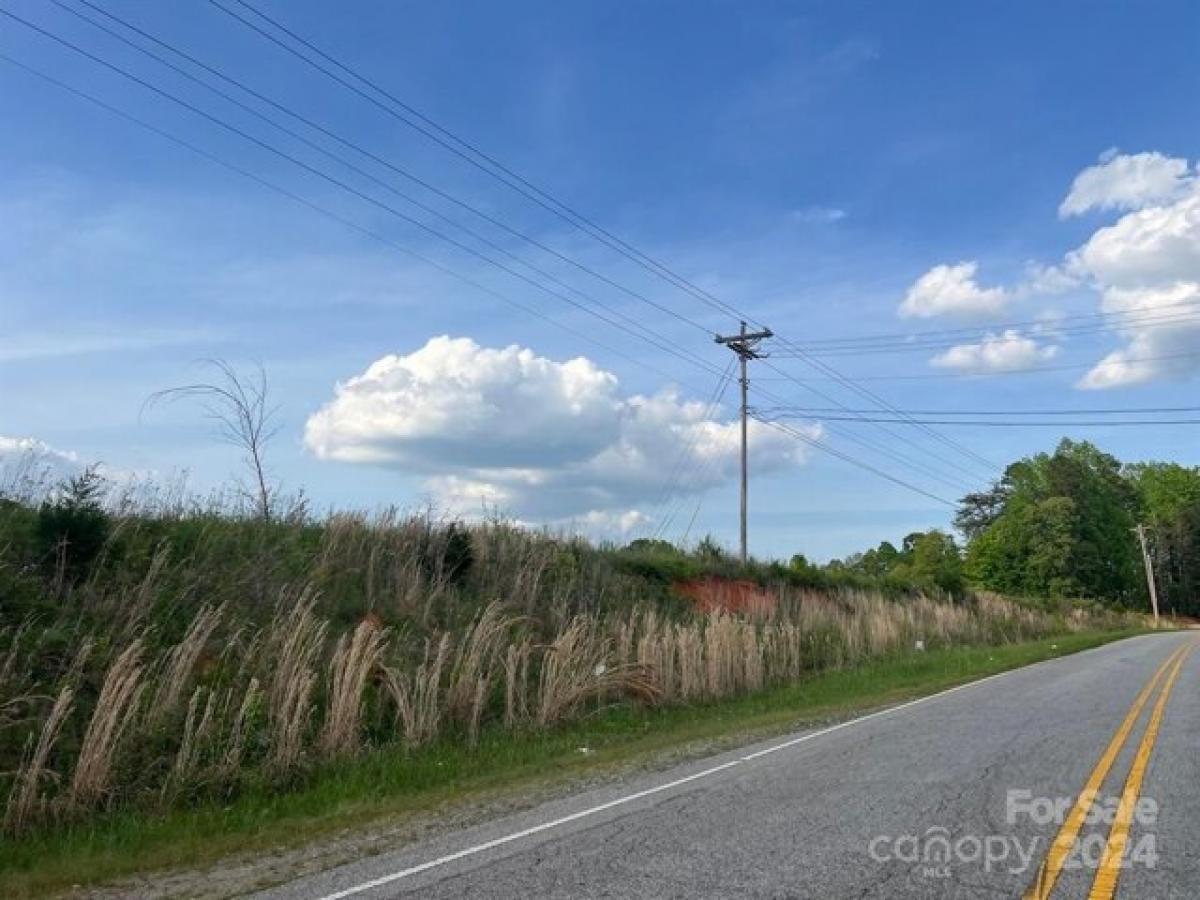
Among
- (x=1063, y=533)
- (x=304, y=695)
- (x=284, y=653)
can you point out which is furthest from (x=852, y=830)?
(x=1063, y=533)

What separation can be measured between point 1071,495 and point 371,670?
101877 millimetres

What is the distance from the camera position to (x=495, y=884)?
6.50m

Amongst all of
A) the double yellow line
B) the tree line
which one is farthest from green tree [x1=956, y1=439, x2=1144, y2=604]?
the double yellow line

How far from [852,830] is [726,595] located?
27.0 m

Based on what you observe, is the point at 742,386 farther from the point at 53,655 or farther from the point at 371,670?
the point at 53,655

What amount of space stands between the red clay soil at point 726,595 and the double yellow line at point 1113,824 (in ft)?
62.7

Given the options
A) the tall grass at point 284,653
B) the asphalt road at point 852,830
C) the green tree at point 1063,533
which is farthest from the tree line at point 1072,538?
the asphalt road at point 852,830

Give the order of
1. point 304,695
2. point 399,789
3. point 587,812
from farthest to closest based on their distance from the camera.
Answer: point 304,695 → point 399,789 → point 587,812

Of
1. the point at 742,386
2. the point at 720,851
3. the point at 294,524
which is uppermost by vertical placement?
the point at 742,386

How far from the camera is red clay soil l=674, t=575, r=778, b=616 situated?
105 ft

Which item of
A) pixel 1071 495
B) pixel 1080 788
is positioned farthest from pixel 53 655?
pixel 1071 495

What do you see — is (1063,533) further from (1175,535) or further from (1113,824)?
(1113,824)

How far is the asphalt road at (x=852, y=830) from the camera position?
6.16 m

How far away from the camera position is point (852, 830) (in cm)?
739
